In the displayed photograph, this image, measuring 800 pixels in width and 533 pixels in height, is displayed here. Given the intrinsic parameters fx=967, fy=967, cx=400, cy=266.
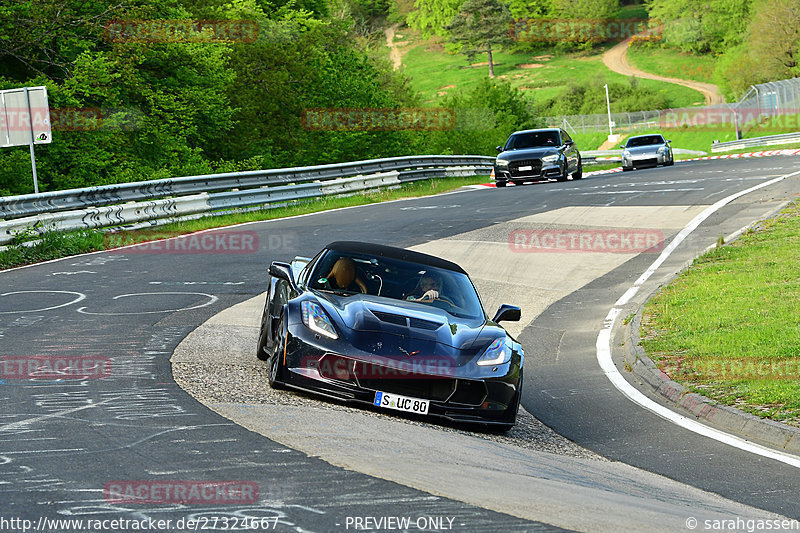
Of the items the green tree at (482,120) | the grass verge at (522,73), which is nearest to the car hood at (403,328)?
the green tree at (482,120)

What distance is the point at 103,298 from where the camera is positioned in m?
13.0

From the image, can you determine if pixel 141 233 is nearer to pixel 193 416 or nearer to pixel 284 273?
pixel 284 273

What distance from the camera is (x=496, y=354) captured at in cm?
781

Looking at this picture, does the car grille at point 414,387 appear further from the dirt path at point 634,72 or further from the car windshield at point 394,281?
the dirt path at point 634,72

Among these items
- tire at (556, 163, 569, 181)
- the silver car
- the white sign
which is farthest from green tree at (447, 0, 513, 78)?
the white sign

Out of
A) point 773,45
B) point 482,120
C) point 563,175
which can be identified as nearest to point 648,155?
point 563,175

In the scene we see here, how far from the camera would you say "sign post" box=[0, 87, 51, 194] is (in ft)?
61.4

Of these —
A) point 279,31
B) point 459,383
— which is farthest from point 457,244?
point 279,31

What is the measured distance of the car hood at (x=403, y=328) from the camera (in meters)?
7.50

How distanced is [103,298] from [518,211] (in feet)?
39.6

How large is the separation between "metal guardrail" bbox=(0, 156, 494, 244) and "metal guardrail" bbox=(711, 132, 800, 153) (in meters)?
31.1

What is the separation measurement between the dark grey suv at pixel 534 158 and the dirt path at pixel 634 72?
83259 millimetres

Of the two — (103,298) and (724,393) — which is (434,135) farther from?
(724,393)

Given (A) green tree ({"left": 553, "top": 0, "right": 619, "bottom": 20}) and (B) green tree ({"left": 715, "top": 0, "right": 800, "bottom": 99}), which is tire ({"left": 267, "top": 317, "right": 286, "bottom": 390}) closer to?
(B) green tree ({"left": 715, "top": 0, "right": 800, "bottom": 99})
